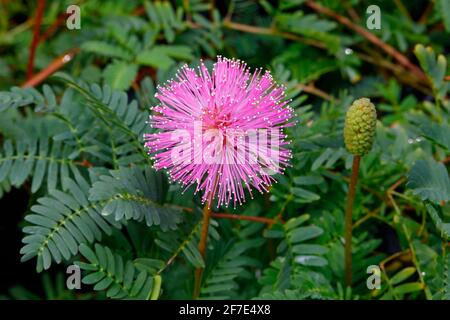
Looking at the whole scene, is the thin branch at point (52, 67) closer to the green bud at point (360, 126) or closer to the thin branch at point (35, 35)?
the thin branch at point (35, 35)

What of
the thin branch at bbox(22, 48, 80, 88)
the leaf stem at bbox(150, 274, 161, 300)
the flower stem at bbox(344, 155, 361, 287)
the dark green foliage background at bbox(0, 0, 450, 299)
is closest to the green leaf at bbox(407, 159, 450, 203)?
the dark green foliage background at bbox(0, 0, 450, 299)

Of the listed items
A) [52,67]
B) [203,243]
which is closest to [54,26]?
[52,67]

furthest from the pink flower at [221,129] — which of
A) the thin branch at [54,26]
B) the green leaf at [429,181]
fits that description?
the thin branch at [54,26]

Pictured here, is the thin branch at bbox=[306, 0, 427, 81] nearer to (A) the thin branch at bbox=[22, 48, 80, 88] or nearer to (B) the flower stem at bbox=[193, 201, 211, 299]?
(A) the thin branch at bbox=[22, 48, 80, 88]

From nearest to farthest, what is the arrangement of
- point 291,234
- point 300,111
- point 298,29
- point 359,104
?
point 359,104
point 291,234
point 300,111
point 298,29
